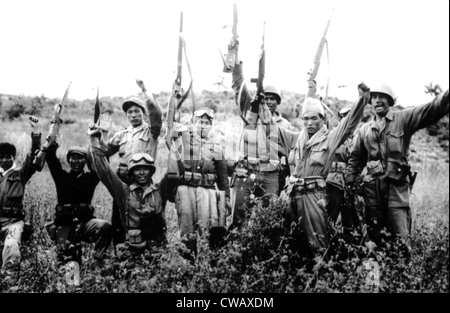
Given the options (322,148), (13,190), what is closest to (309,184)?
(322,148)

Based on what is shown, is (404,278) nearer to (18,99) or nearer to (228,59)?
(228,59)

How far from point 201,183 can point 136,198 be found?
0.88m

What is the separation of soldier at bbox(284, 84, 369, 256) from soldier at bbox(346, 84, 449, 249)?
0.57 meters

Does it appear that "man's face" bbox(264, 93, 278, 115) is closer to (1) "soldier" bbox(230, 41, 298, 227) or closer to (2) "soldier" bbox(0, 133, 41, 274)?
(1) "soldier" bbox(230, 41, 298, 227)

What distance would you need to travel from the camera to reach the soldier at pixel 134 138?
6496 millimetres

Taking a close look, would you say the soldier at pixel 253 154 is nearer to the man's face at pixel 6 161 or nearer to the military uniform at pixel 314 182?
the military uniform at pixel 314 182

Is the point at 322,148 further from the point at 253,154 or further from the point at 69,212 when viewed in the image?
the point at 69,212

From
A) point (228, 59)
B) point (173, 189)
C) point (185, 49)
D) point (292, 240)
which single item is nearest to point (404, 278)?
point (292, 240)

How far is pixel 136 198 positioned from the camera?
6.12 m

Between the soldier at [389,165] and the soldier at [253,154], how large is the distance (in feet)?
4.08

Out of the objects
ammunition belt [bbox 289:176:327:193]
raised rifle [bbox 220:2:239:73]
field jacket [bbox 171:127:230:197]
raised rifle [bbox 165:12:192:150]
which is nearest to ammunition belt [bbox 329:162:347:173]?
ammunition belt [bbox 289:176:327:193]

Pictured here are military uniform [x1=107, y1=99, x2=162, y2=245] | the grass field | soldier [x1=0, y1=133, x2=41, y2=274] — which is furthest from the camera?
military uniform [x1=107, y1=99, x2=162, y2=245]

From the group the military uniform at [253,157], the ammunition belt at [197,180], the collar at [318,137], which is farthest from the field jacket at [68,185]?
the collar at [318,137]

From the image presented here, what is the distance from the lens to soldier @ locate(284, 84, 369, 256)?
18.6ft
